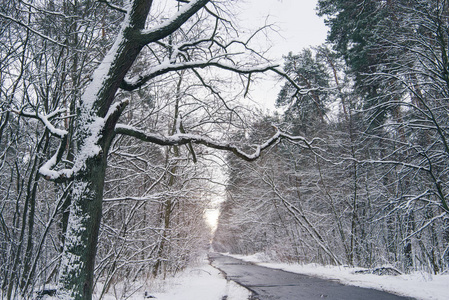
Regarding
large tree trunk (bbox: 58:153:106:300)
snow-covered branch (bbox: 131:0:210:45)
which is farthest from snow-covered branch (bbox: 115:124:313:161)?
snow-covered branch (bbox: 131:0:210:45)

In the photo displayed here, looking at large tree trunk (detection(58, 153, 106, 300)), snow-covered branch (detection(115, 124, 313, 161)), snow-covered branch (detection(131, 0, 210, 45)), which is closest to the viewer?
large tree trunk (detection(58, 153, 106, 300))

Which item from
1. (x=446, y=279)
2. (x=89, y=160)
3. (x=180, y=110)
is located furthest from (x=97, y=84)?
(x=446, y=279)

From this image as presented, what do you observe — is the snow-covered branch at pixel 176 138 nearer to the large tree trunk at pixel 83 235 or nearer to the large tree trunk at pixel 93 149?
the large tree trunk at pixel 93 149

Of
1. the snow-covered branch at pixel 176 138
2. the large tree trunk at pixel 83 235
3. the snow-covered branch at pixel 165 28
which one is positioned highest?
the snow-covered branch at pixel 165 28

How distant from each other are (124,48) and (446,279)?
8325 mm

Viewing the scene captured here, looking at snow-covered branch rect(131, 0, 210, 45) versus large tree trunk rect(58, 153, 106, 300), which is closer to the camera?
large tree trunk rect(58, 153, 106, 300)

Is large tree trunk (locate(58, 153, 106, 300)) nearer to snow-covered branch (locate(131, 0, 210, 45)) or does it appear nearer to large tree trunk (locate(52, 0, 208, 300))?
large tree trunk (locate(52, 0, 208, 300))

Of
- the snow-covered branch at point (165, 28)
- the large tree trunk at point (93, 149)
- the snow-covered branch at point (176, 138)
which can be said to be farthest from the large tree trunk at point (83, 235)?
the snow-covered branch at point (165, 28)

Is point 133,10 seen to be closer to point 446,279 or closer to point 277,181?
point 446,279

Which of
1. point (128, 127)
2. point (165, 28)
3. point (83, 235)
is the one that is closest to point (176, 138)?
point (128, 127)

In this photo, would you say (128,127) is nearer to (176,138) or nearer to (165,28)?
(176,138)

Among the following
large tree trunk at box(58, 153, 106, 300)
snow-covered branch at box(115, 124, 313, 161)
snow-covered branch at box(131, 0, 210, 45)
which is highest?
snow-covered branch at box(131, 0, 210, 45)

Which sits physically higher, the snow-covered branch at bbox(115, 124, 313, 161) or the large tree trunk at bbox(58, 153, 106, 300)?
the snow-covered branch at bbox(115, 124, 313, 161)

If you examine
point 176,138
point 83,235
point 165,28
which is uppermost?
point 165,28
